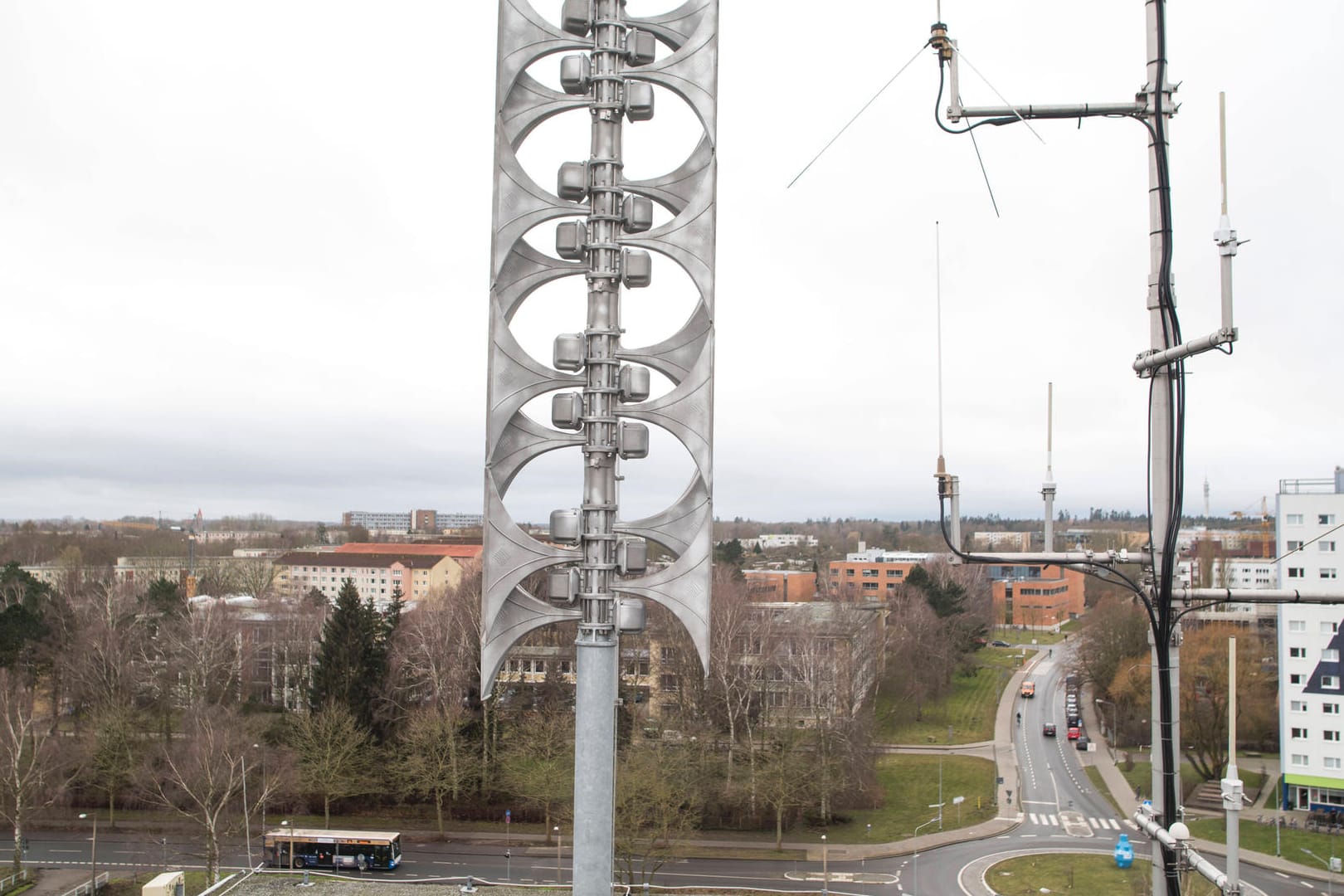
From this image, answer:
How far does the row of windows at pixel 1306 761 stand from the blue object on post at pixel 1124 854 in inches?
371

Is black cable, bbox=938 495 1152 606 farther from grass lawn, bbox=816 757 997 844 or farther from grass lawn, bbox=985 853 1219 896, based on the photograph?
grass lawn, bbox=816 757 997 844

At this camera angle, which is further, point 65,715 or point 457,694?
point 65,715

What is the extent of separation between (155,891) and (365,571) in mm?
74514

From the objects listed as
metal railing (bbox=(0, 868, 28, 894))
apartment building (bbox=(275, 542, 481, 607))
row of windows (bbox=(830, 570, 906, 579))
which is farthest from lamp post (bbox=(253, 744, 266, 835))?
row of windows (bbox=(830, 570, 906, 579))

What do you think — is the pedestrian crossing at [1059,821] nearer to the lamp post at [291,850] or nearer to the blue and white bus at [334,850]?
the blue and white bus at [334,850]

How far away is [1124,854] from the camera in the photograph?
33812mm

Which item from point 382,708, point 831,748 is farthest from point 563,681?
point 831,748

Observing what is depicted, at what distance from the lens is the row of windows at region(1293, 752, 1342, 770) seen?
38219mm

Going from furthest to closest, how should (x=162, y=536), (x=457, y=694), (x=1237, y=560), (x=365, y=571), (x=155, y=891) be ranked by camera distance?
(x=162, y=536)
(x=365, y=571)
(x=1237, y=560)
(x=457, y=694)
(x=155, y=891)

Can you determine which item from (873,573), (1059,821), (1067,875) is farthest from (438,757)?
(873,573)

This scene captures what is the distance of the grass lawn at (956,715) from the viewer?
173 feet

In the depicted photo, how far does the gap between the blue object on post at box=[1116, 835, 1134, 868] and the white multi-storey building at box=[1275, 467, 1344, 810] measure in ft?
31.4

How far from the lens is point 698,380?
12.4m

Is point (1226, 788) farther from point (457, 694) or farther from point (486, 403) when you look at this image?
point (457, 694)
